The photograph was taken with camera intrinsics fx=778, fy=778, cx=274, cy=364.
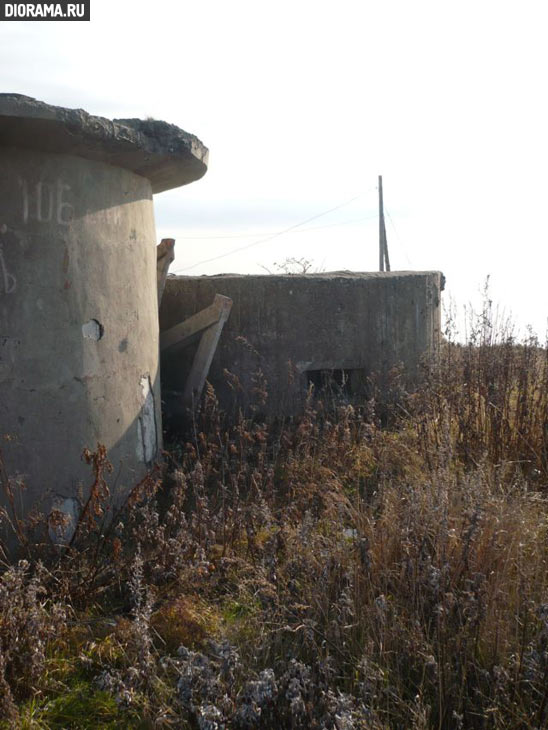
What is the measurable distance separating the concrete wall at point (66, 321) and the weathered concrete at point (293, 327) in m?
1.37

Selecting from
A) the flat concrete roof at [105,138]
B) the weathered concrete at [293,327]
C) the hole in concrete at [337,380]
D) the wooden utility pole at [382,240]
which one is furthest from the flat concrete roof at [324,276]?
the wooden utility pole at [382,240]

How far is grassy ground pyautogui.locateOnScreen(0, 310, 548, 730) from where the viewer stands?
2.49m

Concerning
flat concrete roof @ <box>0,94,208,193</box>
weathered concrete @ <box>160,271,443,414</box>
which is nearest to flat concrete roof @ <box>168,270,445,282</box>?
weathered concrete @ <box>160,271,443,414</box>

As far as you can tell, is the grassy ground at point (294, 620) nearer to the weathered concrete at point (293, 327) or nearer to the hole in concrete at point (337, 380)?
the weathered concrete at point (293, 327)

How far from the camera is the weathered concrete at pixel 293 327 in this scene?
228 inches

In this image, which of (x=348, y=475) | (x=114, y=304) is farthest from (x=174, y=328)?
(x=348, y=475)

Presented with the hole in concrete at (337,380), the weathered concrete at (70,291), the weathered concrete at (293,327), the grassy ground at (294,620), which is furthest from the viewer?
the hole in concrete at (337,380)

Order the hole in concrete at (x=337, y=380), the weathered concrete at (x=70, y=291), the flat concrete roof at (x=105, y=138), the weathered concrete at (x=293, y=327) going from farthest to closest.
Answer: the hole in concrete at (x=337, y=380) → the weathered concrete at (x=293, y=327) → the weathered concrete at (x=70, y=291) → the flat concrete roof at (x=105, y=138)

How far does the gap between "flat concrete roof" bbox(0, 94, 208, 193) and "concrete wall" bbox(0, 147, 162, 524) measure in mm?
85

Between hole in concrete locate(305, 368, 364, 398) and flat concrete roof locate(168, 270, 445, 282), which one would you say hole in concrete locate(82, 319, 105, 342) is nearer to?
flat concrete roof locate(168, 270, 445, 282)

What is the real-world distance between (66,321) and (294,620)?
6.24 feet

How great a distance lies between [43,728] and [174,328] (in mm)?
3345

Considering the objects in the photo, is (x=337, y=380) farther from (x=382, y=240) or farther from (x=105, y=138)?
(x=382, y=240)

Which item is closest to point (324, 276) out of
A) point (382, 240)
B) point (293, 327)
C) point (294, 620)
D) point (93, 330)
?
point (293, 327)
